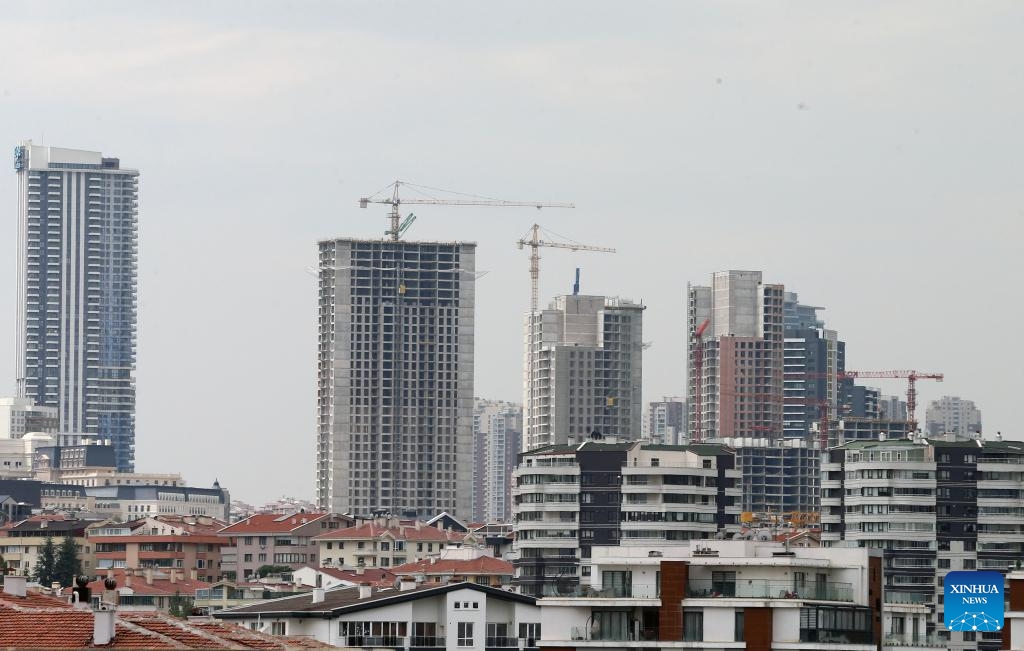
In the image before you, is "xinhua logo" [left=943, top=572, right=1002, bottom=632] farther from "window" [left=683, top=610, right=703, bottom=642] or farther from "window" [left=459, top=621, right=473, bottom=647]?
"window" [left=459, top=621, right=473, bottom=647]

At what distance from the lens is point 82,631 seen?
48844 millimetres

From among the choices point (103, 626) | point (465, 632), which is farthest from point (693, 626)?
point (103, 626)

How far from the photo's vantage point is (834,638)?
93.4 metres

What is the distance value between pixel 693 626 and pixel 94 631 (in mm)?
47643

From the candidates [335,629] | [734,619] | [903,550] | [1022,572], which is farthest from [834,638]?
[903,550]

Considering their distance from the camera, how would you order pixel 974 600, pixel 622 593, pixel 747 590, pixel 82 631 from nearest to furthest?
pixel 974 600, pixel 82 631, pixel 747 590, pixel 622 593

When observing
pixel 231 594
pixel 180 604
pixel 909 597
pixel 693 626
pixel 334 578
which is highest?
pixel 693 626

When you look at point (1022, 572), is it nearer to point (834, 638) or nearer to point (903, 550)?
point (834, 638)

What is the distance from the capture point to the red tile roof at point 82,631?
A: 48.4 meters

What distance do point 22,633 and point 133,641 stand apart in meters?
2.03

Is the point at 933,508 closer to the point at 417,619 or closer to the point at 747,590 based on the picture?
the point at 417,619

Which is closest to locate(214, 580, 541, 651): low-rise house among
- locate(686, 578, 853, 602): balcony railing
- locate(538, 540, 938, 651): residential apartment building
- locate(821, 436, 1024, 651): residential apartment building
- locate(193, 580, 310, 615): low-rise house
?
locate(538, 540, 938, 651): residential apartment building

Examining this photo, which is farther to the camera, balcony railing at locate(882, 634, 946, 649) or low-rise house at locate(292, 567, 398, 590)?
low-rise house at locate(292, 567, 398, 590)

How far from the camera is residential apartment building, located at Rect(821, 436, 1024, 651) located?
192 meters
